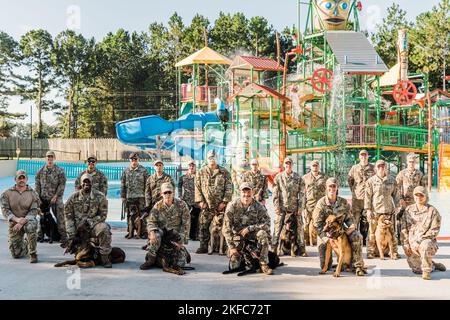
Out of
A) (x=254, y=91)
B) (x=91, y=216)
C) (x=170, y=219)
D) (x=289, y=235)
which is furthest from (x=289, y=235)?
(x=254, y=91)

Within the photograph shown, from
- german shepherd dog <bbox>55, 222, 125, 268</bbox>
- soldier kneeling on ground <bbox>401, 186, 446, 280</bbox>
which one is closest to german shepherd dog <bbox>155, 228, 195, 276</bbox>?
german shepherd dog <bbox>55, 222, 125, 268</bbox>

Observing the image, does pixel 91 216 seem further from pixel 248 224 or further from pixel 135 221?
pixel 135 221

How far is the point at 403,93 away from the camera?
87.0 feet

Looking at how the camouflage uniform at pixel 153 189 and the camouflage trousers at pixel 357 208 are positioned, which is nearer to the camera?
the camouflage trousers at pixel 357 208

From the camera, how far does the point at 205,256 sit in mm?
9680

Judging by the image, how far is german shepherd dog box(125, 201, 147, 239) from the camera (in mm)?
11445

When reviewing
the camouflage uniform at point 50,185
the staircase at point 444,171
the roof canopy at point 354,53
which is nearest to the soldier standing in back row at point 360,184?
the camouflage uniform at point 50,185

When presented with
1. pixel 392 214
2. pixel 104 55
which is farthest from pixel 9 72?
pixel 392 214

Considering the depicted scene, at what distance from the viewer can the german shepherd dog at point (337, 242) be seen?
809 cm

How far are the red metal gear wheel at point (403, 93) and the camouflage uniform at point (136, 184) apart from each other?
18258 mm

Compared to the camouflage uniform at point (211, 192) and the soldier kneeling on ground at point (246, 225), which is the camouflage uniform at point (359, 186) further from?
the soldier kneeling on ground at point (246, 225)

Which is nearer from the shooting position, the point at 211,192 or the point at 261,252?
the point at 261,252

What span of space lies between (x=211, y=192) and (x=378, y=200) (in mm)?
2923
